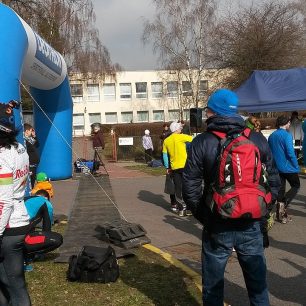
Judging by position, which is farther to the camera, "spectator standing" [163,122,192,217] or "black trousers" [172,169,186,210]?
"black trousers" [172,169,186,210]

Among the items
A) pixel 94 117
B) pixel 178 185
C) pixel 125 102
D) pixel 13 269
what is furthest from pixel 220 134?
pixel 94 117

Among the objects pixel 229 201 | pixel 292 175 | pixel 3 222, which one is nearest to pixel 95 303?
pixel 3 222

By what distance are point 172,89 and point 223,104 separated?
5036cm

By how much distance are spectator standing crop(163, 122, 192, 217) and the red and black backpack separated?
18.1 ft

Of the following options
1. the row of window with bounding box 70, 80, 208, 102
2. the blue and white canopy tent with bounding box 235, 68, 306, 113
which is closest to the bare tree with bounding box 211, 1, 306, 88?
the blue and white canopy tent with bounding box 235, 68, 306, 113

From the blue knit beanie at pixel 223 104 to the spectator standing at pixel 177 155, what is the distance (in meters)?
5.32

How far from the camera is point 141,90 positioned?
5703cm

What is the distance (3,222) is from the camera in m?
3.13

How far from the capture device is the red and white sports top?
3.13 metres

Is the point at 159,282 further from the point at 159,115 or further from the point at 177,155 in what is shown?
the point at 159,115

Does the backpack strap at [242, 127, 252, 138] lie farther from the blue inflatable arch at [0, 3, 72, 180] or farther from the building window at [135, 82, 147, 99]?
the building window at [135, 82, 147, 99]

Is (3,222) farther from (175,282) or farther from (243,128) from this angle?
(175,282)

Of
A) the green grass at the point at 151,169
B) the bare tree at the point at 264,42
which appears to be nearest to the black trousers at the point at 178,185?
the green grass at the point at 151,169

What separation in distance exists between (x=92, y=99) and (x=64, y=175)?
139ft
